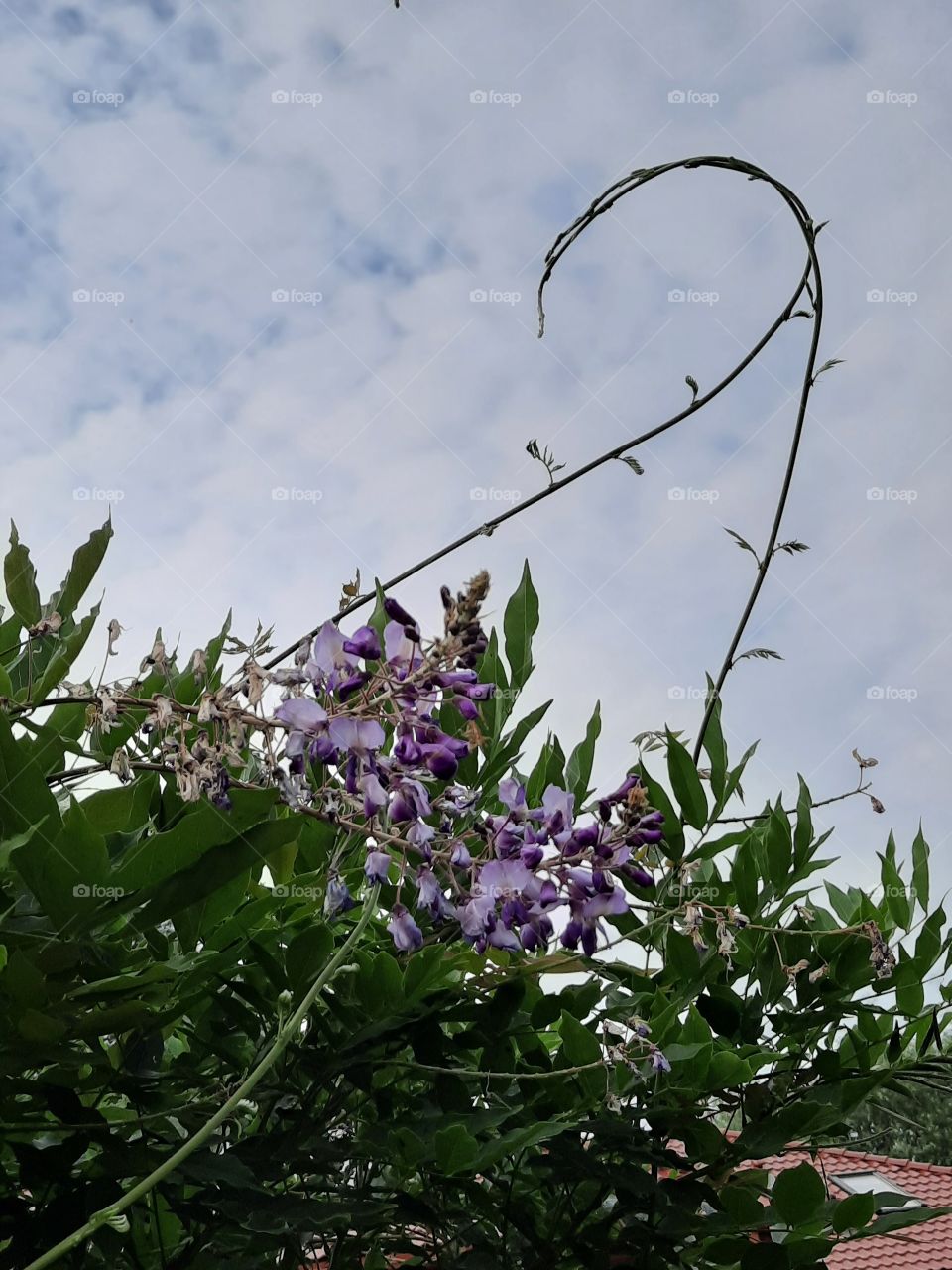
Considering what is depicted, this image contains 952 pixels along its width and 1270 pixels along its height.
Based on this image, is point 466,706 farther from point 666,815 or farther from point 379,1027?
point 666,815

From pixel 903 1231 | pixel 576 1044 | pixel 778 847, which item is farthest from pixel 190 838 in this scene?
pixel 903 1231

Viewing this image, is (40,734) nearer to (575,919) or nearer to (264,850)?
(264,850)

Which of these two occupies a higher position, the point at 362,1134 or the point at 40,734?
the point at 40,734

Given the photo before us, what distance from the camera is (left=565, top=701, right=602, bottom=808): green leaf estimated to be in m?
1.22

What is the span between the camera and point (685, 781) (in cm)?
122

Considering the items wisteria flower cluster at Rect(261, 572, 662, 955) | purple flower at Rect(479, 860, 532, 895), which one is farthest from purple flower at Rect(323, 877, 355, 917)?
purple flower at Rect(479, 860, 532, 895)

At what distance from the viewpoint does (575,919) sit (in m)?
0.92

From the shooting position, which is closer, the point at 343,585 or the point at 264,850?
the point at 264,850

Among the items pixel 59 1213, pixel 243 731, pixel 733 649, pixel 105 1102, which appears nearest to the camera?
pixel 243 731

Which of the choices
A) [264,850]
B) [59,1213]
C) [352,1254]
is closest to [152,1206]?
[59,1213]

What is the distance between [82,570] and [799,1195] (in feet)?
2.97

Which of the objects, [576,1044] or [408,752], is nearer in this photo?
[408,752]

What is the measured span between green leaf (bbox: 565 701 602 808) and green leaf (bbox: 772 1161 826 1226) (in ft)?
1.31

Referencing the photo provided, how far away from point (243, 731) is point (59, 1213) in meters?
0.43
